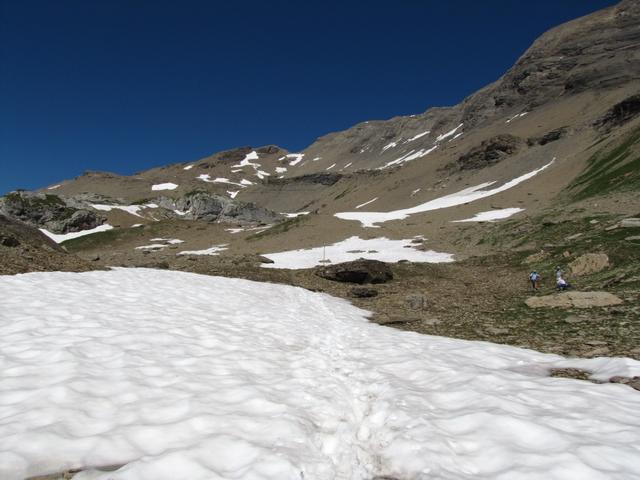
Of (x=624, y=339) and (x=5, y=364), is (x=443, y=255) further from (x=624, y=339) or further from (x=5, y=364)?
(x=5, y=364)

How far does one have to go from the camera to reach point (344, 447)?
5363 millimetres

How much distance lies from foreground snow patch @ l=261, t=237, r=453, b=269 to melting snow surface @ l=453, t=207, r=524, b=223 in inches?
454

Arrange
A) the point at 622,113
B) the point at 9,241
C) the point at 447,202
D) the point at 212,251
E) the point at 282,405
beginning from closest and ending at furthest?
the point at 282,405
the point at 9,241
the point at 212,251
the point at 447,202
the point at 622,113

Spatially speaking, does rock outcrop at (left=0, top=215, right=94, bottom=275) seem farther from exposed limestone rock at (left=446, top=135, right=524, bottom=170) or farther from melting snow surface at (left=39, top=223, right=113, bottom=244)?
exposed limestone rock at (left=446, top=135, right=524, bottom=170)

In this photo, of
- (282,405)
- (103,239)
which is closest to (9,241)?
(282,405)

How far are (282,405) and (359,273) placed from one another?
17667 millimetres

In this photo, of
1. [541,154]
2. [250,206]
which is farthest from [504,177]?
[250,206]

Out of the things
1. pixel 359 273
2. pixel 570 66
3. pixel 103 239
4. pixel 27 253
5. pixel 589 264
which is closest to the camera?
pixel 27 253

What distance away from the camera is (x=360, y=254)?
40.4 metres

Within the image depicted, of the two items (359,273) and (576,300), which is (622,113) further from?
(576,300)

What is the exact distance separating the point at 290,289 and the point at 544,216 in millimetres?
27558

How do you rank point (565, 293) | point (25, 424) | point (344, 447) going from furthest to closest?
1. point (565, 293)
2. point (344, 447)
3. point (25, 424)

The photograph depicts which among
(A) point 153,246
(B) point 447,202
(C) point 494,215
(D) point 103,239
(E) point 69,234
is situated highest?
(E) point 69,234

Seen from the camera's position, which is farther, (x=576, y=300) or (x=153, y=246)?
(x=153, y=246)
